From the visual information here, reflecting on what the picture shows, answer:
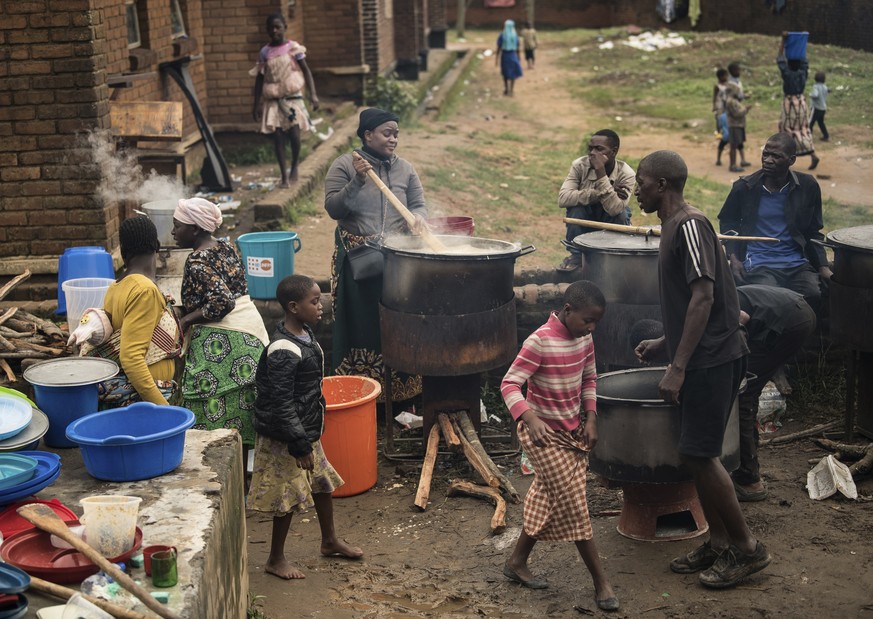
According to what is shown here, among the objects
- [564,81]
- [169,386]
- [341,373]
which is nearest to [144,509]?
[169,386]

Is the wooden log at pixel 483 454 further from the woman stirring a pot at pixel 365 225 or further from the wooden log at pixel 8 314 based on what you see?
the wooden log at pixel 8 314

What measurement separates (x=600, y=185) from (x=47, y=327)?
11.9 feet

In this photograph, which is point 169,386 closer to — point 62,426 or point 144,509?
point 62,426

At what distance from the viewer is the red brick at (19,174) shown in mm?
7199

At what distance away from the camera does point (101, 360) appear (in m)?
4.93

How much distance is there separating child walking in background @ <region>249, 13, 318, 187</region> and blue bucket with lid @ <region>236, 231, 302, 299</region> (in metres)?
3.91

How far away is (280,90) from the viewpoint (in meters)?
11.3

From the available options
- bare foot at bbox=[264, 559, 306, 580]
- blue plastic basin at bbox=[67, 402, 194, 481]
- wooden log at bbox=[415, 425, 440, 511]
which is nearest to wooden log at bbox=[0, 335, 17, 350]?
blue plastic basin at bbox=[67, 402, 194, 481]

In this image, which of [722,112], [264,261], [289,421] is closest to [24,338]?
[264,261]

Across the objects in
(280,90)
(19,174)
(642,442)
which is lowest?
(642,442)

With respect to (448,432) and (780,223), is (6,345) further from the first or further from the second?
(780,223)

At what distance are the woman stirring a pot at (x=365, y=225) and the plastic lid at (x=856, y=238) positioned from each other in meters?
2.52

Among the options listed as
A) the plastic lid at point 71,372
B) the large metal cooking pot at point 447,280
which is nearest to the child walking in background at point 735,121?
the large metal cooking pot at point 447,280

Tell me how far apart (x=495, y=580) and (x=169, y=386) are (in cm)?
188
